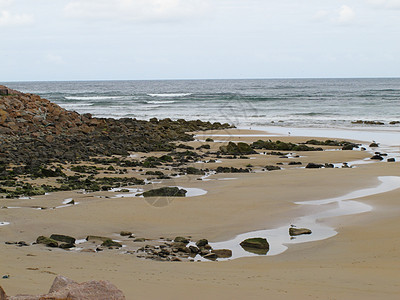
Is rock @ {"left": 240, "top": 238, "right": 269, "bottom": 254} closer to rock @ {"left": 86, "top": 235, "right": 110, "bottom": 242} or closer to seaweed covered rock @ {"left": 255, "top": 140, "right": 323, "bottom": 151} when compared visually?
rock @ {"left": 86, "top": 235, "right": 110, "bottom": 242}

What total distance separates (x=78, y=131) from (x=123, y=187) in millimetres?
10351

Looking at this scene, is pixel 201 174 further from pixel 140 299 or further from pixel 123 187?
pixel 140 299

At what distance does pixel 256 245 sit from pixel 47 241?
2.68m

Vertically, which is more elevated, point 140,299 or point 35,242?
point 140,299

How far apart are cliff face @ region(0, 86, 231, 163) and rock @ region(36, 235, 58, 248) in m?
7.43

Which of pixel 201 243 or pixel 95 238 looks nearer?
pixel 201 243

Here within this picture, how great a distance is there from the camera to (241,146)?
58.5ft

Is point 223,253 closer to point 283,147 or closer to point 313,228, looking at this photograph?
point 313,228

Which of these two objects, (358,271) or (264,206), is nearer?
(358,271)

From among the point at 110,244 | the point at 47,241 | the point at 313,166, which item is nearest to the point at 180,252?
the point at 110,244

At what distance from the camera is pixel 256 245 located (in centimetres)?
666

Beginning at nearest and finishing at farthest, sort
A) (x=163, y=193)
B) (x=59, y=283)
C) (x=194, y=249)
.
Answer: (x=59, y=283)
(x=194, y=249)
(x=163, y=193)

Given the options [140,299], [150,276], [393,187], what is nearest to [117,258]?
[150,276]

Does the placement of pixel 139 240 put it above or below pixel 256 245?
below
